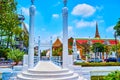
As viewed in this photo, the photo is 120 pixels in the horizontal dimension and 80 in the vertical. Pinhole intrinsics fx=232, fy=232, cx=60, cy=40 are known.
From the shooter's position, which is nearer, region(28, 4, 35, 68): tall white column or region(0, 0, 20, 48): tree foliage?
region(0, 0, 20, 48): tree foliage

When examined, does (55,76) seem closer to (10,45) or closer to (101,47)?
(10,45)

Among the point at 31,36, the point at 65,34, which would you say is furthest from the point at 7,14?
the point at 65,34

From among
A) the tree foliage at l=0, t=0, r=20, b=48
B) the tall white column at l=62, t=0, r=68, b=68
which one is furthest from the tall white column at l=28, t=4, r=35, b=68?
the tall white column at l=62, t=0, r=68, b=68

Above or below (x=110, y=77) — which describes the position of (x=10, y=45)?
above

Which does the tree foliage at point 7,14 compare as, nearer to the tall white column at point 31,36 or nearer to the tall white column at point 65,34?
the tall white column at point 31,36

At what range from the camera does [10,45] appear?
4112 cm

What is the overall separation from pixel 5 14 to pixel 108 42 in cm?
5719

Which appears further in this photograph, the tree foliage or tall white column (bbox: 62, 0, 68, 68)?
tall white column (bbox: 62, 0, 68, 68)

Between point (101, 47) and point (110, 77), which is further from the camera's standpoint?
point (101, 47)

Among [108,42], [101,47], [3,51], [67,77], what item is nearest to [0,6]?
[67,77]

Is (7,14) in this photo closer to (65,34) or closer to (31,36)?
(31,36)

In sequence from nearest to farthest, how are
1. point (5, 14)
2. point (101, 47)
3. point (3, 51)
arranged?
1. point (5, 14)
2. point (3, 51)
3. point (101, 47)

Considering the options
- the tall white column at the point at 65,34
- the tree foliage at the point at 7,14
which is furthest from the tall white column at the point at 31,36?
the tall white column at the point at 65,34

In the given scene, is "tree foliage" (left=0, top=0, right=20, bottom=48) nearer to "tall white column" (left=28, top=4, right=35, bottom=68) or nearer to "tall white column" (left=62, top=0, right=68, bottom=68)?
"tall white column" (left=28, top=4, right=35, bottom=68)
